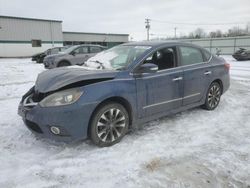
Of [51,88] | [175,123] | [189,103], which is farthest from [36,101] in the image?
[189,103]

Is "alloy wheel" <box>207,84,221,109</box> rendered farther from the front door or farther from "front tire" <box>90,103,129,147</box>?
"front tire" <box>90,103,129,147</box>

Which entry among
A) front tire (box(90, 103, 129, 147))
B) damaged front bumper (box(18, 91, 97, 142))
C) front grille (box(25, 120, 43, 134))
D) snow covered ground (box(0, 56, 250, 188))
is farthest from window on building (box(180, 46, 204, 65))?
Answer: front grille (box(25, 120, 43, 134))

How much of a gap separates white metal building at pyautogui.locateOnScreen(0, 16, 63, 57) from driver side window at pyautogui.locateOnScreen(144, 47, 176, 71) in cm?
3185

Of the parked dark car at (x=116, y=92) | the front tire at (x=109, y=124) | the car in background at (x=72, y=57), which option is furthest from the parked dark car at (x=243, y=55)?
the front tire at (x=109, y=124)

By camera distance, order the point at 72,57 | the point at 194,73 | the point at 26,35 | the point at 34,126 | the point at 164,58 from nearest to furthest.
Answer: the point at 34,126
the point at 164,58
the point at 194,73
the point at 72,57
the point at 26,35

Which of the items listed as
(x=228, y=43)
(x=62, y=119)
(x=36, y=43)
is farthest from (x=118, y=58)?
(x=36, y=43)

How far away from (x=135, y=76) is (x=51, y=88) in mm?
1313

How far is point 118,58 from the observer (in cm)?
443

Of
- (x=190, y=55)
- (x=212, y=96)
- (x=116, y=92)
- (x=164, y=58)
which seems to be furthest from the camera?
(x=212, y=96)

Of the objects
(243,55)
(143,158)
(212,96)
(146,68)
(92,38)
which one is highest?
(92,38)

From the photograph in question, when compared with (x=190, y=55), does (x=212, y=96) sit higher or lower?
lower

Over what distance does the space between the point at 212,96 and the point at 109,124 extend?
2891 millimetres

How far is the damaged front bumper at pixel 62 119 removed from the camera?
326cm

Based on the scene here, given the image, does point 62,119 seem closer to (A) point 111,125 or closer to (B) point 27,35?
(A) point 111,125
